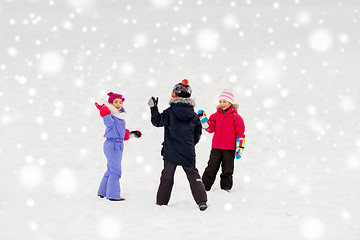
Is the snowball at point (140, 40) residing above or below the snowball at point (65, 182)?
above

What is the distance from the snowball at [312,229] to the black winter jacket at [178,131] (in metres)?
1.78

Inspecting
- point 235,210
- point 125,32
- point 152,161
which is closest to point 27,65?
point 125,32

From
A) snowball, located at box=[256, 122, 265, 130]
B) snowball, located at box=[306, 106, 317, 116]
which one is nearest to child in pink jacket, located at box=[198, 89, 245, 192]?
snowball, located at box=[256, 122, 265, 130]

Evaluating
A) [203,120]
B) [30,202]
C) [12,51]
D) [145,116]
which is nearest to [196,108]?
[145,116]

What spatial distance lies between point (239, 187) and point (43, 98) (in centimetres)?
773

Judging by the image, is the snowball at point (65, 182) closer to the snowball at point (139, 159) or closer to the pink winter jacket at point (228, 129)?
the snowball at point (139, 159)

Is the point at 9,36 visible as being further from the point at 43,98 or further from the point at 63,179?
the point at 63,179

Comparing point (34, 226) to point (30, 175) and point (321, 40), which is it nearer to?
point (30, 175)

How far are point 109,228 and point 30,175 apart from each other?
11.8 feet

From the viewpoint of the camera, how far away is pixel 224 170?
22.6ft

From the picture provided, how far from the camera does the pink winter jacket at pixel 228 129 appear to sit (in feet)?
22.5

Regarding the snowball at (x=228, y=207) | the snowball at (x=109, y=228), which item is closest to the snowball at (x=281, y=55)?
the snowball at (x=228, y=207)

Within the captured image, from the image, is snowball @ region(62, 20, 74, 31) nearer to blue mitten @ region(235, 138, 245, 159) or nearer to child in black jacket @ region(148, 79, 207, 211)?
blue mitten @ region(235, 138, 245, 159)

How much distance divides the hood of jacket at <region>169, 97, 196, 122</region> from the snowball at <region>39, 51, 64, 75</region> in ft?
30.9
